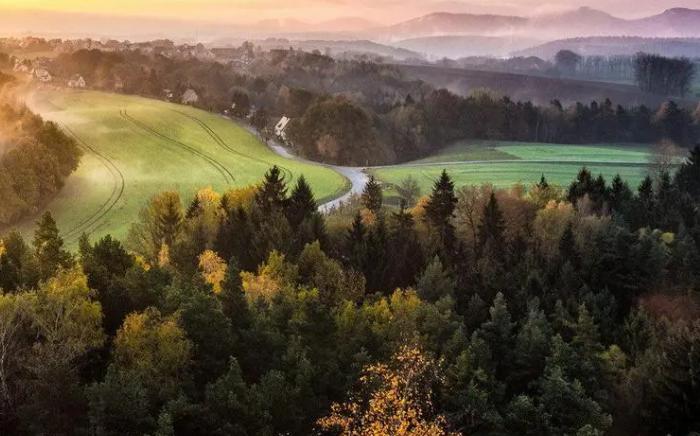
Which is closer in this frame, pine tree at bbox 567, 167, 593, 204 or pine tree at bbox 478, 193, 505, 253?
pine tree at bbox 478, 193, 505, 253

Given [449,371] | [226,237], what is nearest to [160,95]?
[226,237]

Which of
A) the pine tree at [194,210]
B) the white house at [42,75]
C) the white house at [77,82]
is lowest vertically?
the pine tree at [194,210]

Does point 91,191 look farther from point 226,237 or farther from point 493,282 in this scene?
point 493,282

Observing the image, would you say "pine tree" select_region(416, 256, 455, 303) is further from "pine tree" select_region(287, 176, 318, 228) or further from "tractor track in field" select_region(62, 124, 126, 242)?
"tractor track in field" select_region(62, 124, 126, 242)

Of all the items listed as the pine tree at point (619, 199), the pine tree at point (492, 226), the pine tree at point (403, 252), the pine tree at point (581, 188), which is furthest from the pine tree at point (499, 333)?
the pine tree at point (581, 188)

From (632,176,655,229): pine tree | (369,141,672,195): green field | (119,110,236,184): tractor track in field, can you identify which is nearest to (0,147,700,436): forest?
(632,176,655,229): pine tree

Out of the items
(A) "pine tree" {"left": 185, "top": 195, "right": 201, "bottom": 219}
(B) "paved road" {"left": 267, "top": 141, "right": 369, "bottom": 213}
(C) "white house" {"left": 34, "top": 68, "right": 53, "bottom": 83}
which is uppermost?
(C) "white house" {"left": 34, "top": 68, "right": 53, "bottom": 83}

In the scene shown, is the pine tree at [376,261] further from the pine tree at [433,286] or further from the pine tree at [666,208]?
the pine tree at [666,208]
